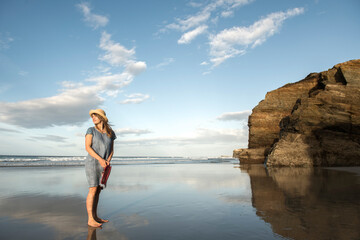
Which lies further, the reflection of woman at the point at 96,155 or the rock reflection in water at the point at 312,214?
the reflection of woman at the point at 96,155

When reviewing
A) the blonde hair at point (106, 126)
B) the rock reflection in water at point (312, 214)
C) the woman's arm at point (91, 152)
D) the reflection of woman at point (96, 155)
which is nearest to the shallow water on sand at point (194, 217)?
the rock reflection in water at point (312, 214)

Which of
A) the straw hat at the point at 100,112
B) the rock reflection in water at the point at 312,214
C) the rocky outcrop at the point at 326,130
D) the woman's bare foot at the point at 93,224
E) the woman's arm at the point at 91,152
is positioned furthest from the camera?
the rocky outcrop at the point at 326,130

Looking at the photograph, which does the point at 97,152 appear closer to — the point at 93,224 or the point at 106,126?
the point at 106,126

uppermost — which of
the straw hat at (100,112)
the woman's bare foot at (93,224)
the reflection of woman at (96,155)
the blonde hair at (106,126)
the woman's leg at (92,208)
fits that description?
the straw hat at (100,112)

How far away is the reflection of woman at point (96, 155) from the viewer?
13.1 ft

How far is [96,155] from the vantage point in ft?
13.1

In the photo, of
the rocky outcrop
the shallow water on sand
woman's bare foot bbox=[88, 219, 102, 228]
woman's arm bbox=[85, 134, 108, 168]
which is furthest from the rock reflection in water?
the rocky outcrop

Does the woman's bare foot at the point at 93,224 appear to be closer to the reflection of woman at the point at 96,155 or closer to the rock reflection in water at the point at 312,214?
the reflection of woman at the point at 96,155

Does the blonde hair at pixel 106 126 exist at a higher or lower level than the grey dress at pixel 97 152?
higher

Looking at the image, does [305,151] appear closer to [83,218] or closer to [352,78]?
[352,78]

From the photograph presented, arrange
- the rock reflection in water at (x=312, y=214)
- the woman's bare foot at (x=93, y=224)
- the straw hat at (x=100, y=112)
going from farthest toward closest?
1. the straw hat at (x=100, y=112)
2. the woman's bare foot at (x=93, y=224)
3. the rock reflection in water at (x=312, y=214)

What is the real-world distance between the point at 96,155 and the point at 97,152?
0.64 ft

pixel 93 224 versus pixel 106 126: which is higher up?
pixel 106 126

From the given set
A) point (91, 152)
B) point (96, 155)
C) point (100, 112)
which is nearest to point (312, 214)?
point (96, 155)
